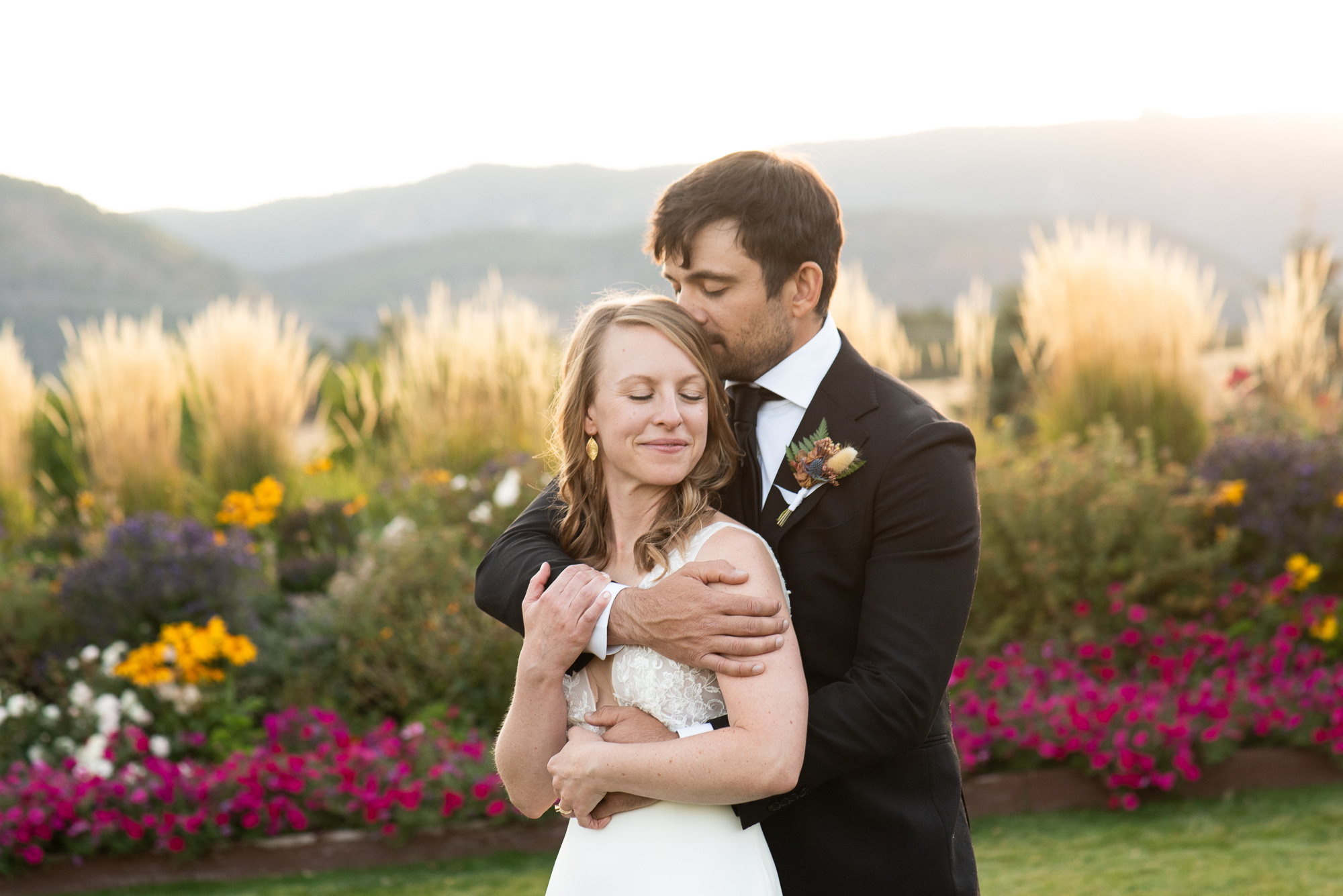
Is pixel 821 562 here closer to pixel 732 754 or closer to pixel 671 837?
pixel 732 754

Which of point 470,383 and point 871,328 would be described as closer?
point 470,383

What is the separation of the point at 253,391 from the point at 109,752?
453 centimetres

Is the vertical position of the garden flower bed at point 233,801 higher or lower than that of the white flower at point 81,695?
lower

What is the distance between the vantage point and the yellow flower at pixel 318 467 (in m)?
7.86

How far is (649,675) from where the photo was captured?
5.94 feet

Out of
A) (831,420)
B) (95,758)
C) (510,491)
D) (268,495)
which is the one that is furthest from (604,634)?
(268,495)

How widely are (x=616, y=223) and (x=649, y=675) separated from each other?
261 feet

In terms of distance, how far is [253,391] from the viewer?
859 cm

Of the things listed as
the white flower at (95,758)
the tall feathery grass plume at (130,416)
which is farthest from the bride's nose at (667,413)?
the tall feathery grass plume at (130,416)

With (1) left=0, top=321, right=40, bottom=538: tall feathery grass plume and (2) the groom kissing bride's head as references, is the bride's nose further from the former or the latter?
(1) left=0, top=321, right=40, bottom=538: tall feathery grass plume

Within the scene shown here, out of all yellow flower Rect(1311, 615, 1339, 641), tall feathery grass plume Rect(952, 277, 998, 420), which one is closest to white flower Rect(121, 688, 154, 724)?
yellow flower Rect(1311, 615, 1339, 641)

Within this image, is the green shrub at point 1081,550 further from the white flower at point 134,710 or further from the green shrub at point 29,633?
the green shrub at point 29,633

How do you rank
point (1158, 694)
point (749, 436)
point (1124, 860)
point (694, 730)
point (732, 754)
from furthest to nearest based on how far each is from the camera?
point (1158, 694) → point (1124, 860) → point (749, 436) → point (694, 730) → point (732, 754)

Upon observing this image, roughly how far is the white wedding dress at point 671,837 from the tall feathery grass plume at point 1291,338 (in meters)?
7.51
